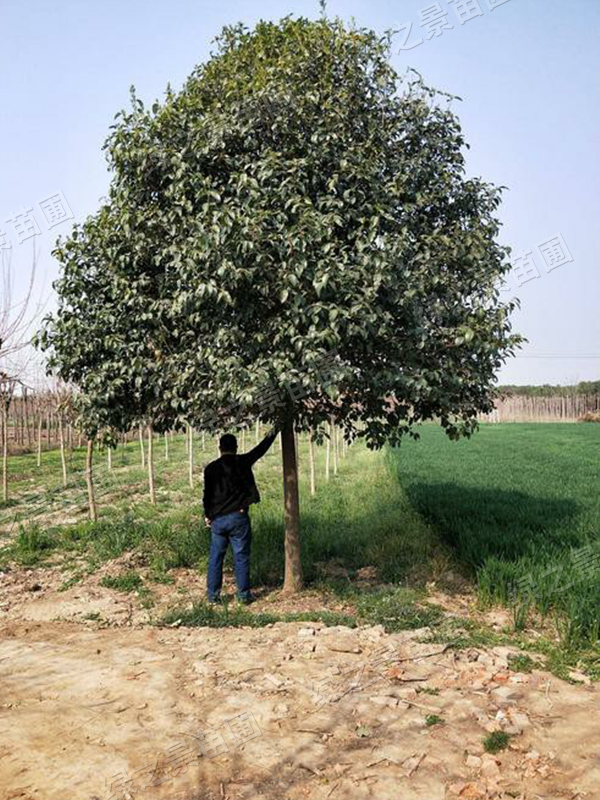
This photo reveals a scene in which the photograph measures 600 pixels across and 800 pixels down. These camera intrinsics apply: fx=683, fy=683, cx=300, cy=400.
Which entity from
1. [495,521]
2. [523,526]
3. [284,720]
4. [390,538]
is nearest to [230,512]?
[390,538]

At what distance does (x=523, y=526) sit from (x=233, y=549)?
461cm

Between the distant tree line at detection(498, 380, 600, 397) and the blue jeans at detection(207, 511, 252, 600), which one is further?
the distant tree line at detection(498, 380, 600, 397)

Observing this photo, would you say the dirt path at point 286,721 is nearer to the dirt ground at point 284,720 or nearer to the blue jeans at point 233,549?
the dirt ground at point 284,720

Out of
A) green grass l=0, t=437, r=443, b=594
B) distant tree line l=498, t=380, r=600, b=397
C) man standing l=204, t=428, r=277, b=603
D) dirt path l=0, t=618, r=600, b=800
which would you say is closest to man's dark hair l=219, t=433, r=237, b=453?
man standing l=204, t=428, r=277, b=603

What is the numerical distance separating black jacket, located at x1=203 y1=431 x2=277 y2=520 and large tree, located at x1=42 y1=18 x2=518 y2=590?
55cm

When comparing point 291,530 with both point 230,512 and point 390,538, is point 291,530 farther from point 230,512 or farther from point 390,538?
point 390,538

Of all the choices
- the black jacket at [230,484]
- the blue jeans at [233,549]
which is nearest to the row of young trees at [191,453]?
the black jacket at [230,484]

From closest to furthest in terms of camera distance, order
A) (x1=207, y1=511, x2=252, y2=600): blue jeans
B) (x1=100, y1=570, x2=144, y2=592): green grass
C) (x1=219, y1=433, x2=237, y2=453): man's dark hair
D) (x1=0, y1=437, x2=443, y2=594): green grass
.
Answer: (x1=207, y1=511, x2=252, y2=600): blue jeans
(x1=219, y1=433, x2=237, y2=453): man's dark hair
(x1=100, y1=570, x2=144, y2=592): green grass
(x1=0, y1=437, x2=443, y2=594): green grass

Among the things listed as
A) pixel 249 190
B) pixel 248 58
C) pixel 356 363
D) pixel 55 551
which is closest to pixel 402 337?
pixel 356 363

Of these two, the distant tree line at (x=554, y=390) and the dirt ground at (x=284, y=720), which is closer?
the dirt ground at (x=284, y=720)

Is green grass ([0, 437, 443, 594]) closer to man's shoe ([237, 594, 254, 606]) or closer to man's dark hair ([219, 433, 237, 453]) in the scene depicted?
man's shoe ([237, 594, 254, 606])

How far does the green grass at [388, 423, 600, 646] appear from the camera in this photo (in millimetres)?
6855

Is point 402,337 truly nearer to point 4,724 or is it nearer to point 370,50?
point 370,50

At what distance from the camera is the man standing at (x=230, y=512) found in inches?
318
